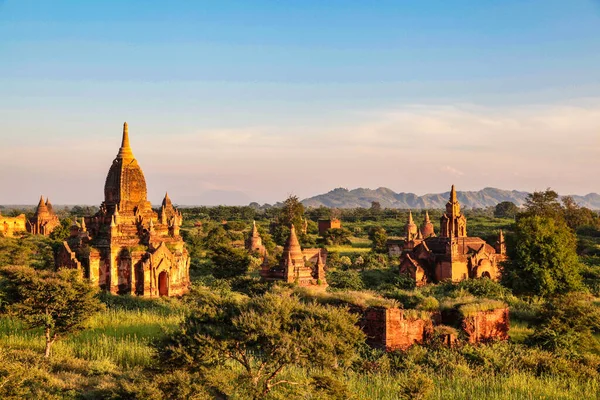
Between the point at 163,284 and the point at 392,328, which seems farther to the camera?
the point at 163,284

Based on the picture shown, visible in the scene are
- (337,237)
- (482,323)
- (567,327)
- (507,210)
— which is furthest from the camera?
(507,210)

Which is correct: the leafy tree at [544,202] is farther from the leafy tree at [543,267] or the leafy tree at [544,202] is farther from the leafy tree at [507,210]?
the leafy tree at [507,210]

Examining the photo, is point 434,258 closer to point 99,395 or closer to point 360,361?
point 360,361

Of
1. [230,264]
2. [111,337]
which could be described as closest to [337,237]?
[230,264]

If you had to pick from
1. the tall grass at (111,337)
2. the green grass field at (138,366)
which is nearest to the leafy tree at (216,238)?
the tall grass at (111,337)

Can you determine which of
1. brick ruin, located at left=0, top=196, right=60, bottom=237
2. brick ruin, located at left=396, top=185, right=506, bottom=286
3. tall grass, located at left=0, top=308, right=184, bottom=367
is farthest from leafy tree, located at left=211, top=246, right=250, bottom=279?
brick ruin, located at left=0, top=196, right=60, bottom=237

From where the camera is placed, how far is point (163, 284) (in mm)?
30000

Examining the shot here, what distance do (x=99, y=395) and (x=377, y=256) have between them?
4026cm

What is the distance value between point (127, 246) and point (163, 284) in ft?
8.25

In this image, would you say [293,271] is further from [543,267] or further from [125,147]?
[543,267]

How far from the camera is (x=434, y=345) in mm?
22375

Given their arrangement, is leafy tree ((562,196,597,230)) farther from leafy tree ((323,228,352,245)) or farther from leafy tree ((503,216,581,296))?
leafy tree ((503,216,581,296))

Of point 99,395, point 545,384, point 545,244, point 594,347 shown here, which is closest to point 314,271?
point 545,244

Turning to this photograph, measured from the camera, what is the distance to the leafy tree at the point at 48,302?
19.9 metres
